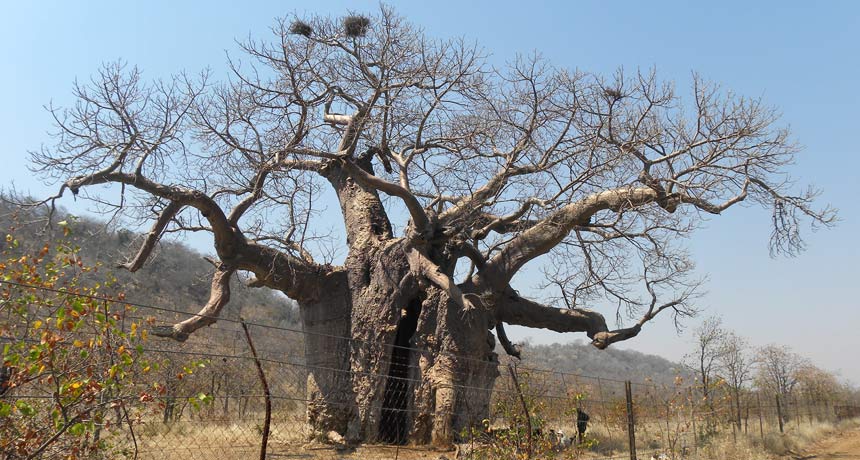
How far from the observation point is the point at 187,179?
29.7ft

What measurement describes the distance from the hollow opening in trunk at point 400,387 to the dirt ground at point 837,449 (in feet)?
23.8

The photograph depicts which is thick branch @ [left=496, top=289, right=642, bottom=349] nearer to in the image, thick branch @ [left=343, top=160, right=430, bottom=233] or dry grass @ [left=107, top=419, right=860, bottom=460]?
dry grass @ [left=107, top=419, right=860, bottom=460]

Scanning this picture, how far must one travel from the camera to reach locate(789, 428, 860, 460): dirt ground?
481 inches

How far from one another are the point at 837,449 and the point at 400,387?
10.0m

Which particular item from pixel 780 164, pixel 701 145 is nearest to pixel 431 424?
pixel 701 145

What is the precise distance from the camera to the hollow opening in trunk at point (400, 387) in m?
9.58

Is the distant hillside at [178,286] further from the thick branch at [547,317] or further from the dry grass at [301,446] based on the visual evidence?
the thick branch at [547,317]

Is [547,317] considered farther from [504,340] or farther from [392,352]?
[392,352]

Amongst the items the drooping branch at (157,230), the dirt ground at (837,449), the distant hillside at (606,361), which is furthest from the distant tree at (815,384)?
the drooping branch at (157,230)

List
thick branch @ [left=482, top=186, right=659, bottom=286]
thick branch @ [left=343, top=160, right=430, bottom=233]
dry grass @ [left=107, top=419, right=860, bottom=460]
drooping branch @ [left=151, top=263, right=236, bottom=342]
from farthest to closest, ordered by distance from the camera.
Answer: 1. thick branch @ [left=482, top=186, right=659, bottom=286]
2. drooping branch @ [left=151, top=263, right=236, bottom=342]
3. thick branch @ [left=343, top=160, right=430, bottom=233]
4. dry grass @ [left=107, top=419, right=860, bottom=460]

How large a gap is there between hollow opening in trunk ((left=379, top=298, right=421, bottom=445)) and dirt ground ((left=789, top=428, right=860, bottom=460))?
7.27 m

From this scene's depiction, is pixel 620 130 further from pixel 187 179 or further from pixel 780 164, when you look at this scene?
pixel 187 179

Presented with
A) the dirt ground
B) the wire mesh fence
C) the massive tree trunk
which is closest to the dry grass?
the wire mesh fence

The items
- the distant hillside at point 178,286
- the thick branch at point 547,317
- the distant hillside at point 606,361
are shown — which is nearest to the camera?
the thick branch at point 547,317
